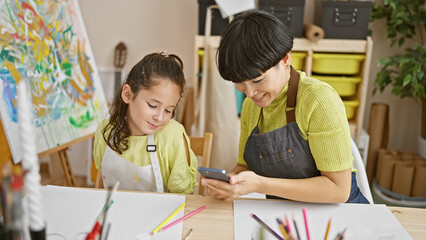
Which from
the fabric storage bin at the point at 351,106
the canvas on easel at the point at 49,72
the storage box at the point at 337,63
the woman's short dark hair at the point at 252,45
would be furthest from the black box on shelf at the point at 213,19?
the woman's short dark hair at the point at 252,45

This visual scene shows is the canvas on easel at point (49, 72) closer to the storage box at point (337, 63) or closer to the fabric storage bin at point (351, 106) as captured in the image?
the storage box at point (337, 63)

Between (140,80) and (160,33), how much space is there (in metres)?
1.38

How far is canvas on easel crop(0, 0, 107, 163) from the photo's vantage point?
5.05 feet

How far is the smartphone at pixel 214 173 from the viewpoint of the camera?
0.95 meters

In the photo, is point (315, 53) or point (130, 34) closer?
point (315, 53)

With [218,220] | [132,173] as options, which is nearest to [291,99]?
[218,220]

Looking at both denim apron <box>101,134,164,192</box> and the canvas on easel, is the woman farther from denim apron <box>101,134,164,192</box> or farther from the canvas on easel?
the canvas on easel

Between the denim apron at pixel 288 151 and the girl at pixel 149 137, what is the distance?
27cm

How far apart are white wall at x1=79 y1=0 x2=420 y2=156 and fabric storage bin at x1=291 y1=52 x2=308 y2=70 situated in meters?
0.33

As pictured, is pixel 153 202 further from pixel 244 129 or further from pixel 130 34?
pixel 130 34

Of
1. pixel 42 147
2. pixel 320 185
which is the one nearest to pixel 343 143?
pixel 320 185

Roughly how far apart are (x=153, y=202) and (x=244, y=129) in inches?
16.9

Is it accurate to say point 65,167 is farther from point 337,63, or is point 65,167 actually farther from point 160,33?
point 337,63

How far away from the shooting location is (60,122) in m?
1.76
